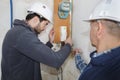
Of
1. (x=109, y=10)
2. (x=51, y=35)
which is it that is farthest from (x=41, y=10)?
(x=109, y=10)

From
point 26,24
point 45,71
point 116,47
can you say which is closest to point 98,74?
point 116,47

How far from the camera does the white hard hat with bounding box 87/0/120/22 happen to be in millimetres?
1132

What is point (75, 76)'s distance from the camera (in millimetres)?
2170

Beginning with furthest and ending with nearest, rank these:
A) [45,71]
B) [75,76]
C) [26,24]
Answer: [45,71] → [75,76] → [26,24]

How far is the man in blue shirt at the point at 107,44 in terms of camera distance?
1.11 m

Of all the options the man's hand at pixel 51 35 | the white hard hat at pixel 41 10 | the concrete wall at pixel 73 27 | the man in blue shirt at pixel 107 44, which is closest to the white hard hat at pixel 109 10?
the man in blue shirt at pixel 107 44

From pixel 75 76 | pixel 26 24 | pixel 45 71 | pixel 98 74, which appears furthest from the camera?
pixel 45 71

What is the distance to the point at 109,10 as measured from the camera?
1156 millimetres

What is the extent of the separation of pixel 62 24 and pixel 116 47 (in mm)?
1096

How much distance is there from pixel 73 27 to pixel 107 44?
1.06m

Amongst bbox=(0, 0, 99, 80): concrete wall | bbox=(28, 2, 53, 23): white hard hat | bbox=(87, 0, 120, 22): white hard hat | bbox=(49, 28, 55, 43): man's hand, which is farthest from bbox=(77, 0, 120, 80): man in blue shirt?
bbox=(49, 28, 55, 43): man's hand

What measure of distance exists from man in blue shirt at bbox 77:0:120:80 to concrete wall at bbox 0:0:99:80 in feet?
2.09

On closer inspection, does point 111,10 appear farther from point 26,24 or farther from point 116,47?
point 26,24

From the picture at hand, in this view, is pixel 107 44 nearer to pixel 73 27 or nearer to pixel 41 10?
pixel 41 10
